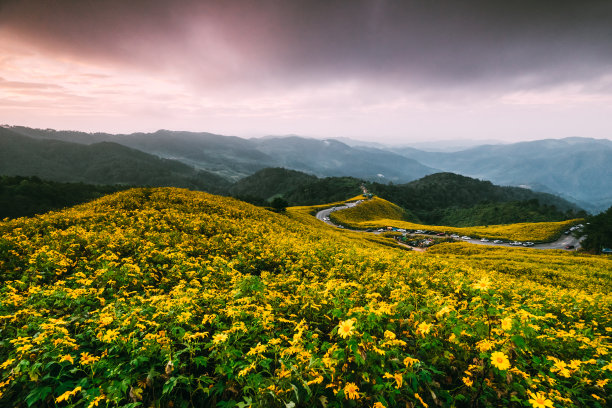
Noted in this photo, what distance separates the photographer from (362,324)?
4.18 meters

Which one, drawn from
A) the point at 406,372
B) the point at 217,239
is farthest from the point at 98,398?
the point at 217,239

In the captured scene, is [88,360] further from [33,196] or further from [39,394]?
[33,196]

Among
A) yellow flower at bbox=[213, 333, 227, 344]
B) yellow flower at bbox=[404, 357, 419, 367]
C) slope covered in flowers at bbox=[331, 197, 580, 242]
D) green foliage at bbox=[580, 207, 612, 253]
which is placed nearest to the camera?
yellow flower at bbox=[404, 357, 419, 367]

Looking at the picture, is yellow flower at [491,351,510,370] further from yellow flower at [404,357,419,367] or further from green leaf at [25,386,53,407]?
green leaf at [25,386,53,407]

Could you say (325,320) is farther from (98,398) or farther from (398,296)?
(98,398)

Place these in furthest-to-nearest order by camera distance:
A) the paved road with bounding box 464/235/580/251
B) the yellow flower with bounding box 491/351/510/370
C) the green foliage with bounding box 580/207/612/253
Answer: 1. the paved road with bounding box 464/235/580/251
2. the green foliage with bounding box 580/207/612/253
3. the yellow flower with bounding box 491/351/510/370

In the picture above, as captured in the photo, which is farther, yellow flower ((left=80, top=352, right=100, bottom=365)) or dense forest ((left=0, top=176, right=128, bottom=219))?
dense forest ((left=0, top=176, right=128, bottom=219))

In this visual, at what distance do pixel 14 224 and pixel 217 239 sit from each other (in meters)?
9.86

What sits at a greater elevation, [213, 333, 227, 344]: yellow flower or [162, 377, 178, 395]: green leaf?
[213, 333, 227, 344]: yellow flower

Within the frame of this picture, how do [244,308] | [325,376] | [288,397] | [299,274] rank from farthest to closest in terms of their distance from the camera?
[299,274]
[244,308]
[325,376]
[288,397]

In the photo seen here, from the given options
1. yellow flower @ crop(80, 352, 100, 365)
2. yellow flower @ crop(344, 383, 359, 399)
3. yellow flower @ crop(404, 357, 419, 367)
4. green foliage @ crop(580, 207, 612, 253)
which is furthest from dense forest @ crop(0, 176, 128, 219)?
green foliage @ crop(580, 207, 612, 253)

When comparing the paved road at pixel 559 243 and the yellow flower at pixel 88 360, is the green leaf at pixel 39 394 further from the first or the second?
the paved road at pixel 559 243

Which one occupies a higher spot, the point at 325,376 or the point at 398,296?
the point at 325,376

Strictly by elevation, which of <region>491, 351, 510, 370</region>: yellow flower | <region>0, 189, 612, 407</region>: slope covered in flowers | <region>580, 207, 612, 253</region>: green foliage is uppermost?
<region>491, 351, 510, 370</region>: yellow flower
